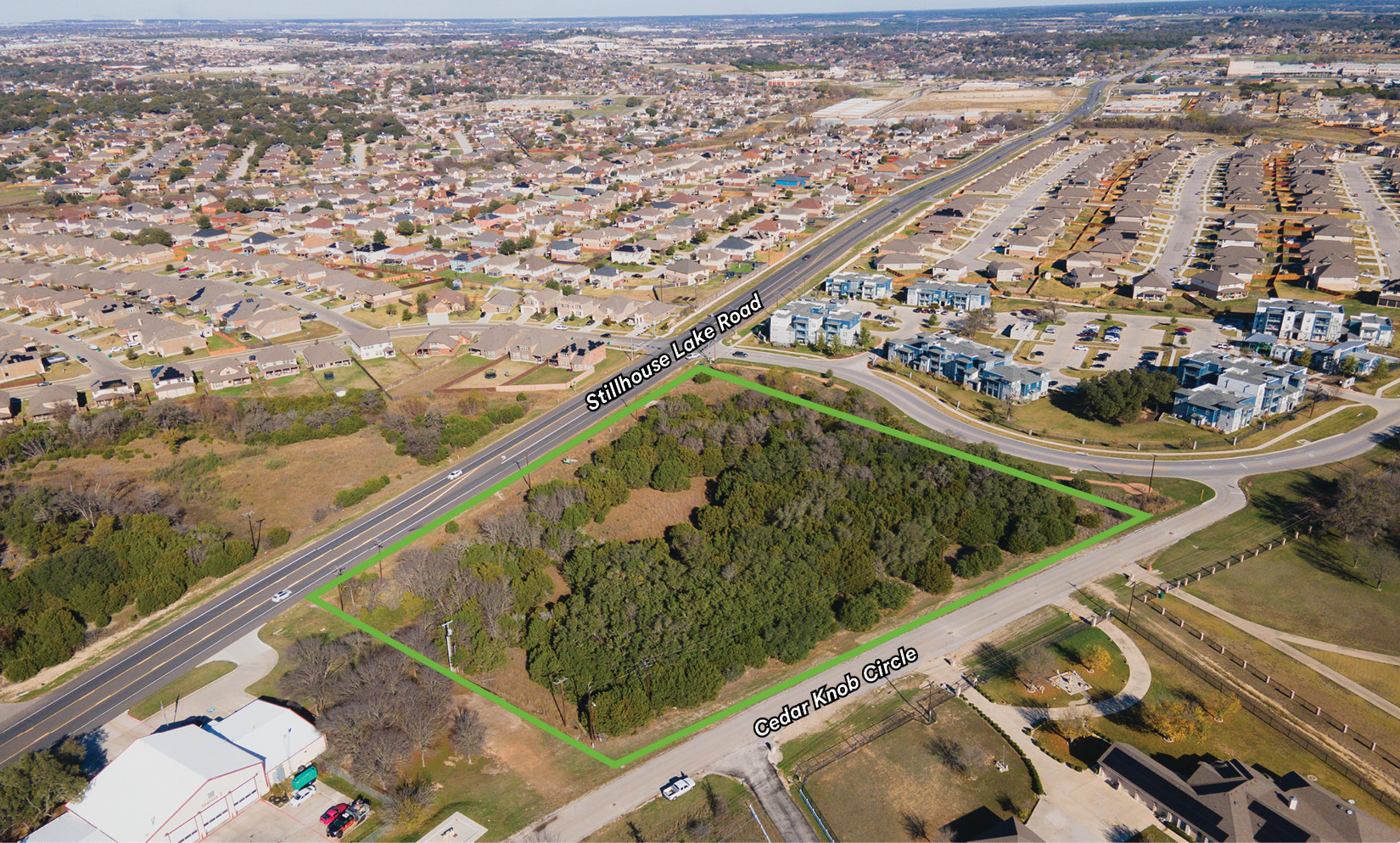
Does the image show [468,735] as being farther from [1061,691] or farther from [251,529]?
[1061,691]

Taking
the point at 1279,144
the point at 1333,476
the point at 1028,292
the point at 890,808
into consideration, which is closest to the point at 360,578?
the point at 890,808

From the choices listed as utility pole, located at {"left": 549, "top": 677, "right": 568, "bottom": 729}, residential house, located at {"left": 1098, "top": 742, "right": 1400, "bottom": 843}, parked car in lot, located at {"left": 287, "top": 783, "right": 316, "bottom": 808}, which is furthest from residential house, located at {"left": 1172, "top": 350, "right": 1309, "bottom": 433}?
parked car in lot, located at {"left": 287, "top": 783, "right": 316, "bottom": 808}

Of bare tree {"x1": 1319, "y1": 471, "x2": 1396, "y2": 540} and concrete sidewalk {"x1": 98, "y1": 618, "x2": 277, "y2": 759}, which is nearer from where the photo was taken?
concrete sidewalk {"x1": 98, "y1": 618, "x2": 277, "y2": 759}

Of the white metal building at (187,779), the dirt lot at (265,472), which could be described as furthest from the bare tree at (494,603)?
the dirt lot at (265,472)

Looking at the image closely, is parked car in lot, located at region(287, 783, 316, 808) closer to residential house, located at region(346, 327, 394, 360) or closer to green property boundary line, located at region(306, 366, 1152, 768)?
green property boundary line, located at region(306, 366, 1152, 768)

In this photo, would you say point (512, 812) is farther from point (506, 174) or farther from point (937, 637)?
point (506, 174)
